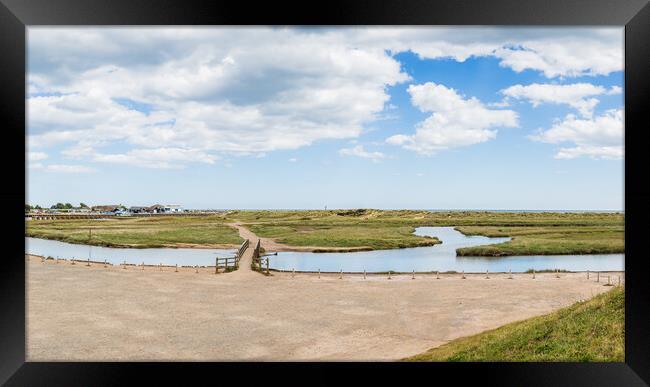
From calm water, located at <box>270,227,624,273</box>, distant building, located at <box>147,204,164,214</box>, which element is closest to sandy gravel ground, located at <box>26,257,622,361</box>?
calm water, located at <box>270,227,624,273</box>

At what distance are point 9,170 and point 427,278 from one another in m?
16.5

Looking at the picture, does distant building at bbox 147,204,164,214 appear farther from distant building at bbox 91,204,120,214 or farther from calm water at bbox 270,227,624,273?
calm water at bbox 270,227,624,273

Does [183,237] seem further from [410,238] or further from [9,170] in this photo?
[9,170]

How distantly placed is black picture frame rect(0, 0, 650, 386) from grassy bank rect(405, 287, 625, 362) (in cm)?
Answer: 126

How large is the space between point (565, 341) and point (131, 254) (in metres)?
33.9

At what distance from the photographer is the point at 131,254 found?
3384 centimetres

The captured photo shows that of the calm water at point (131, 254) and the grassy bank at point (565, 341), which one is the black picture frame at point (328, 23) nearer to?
the grassy bank at point (565, 341)

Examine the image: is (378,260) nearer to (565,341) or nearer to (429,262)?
(429,262)

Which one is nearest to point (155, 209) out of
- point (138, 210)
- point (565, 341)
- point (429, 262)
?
point (138, 210)

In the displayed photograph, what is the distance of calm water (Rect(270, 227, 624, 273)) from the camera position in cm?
2634

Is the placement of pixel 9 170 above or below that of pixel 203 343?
above

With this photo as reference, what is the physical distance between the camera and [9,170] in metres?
4.51

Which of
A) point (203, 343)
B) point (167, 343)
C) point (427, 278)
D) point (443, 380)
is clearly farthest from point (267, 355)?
point (427, 278)

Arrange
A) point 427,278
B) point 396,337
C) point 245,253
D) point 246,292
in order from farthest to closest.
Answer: point 245,253, point 427,278, point 246,292, point 396,337
